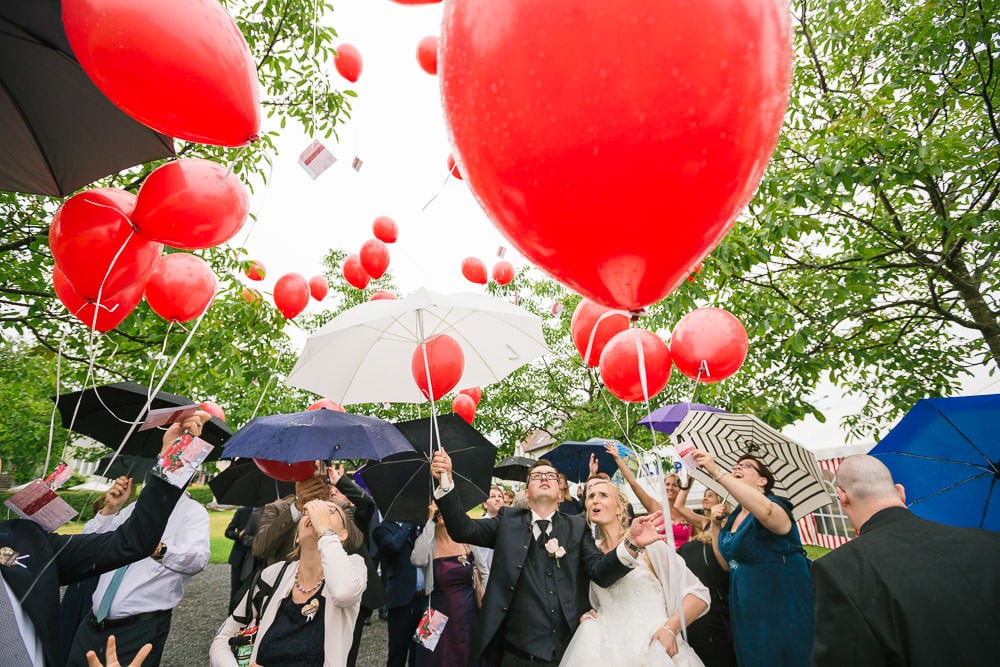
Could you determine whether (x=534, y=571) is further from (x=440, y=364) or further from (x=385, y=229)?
(x=385, y=229)

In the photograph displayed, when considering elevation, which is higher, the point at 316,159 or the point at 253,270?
the point at 253,270

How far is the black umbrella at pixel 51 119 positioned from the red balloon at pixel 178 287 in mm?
902

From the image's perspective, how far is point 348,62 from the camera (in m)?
5.64

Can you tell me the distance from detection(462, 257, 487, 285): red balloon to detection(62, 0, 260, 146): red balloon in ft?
22.8

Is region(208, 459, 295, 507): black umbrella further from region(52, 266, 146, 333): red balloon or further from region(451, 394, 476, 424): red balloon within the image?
region(451, 394, 476, 424): red balloon

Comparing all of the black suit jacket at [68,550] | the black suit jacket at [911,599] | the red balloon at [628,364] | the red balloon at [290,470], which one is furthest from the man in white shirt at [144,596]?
the black suit jacket at [911,599]

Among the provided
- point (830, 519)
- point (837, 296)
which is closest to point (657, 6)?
point (837, 296)

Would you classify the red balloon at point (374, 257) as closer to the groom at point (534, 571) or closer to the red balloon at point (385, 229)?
the red balloon at point (385, 229)

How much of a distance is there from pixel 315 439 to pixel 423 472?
0.98 meters

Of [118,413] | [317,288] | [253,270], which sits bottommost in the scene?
[118,413]

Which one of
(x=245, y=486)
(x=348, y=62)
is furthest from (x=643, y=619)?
(x=348, y=62)

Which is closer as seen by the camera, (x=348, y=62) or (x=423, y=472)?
(x=423, y=472)

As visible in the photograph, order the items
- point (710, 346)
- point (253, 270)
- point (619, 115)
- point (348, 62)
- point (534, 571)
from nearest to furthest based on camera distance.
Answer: point (619, 115)
point (534, 571)
point (710, 346)
point (348, 62)
point (253, 270)

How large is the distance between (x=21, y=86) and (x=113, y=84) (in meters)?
1.24
